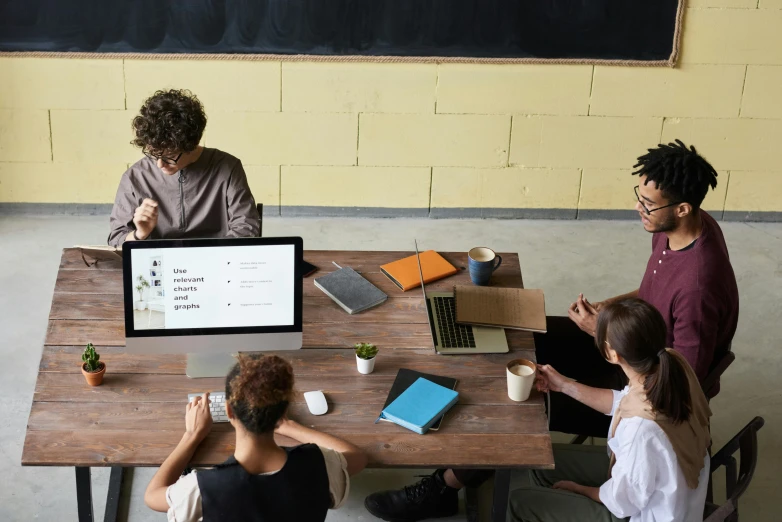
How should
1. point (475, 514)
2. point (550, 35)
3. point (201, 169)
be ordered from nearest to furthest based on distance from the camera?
point (475, 514) < point (201, 169) < point (550, 35)

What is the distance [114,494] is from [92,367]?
76 centimetres

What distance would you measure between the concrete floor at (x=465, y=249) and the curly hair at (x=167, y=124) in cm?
117

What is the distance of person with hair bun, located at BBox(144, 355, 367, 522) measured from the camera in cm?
200

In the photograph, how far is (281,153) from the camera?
489cm

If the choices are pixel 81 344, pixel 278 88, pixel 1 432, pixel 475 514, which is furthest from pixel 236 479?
pixel 278 88

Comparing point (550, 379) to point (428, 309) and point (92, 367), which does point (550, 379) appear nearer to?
point (428, 309)

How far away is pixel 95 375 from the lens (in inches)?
98.5

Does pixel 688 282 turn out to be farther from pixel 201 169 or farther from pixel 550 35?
pixel 550 35

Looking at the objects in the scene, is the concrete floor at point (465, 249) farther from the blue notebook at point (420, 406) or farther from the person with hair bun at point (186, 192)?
the person with hair bun at point (186, 192)

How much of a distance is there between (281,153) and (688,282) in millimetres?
2687

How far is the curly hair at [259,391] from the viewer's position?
6.62 feet

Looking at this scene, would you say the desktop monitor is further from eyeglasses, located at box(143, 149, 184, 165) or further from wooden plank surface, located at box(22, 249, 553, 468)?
eyeglasses, located at box(143, 149, 184, 165)

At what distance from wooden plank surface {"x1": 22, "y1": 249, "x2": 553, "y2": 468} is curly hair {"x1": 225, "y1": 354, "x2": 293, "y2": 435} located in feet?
1.09

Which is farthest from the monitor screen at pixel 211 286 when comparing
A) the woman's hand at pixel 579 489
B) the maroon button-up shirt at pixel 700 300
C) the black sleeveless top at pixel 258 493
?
the maroon button-up shirt at pixel 700 300
